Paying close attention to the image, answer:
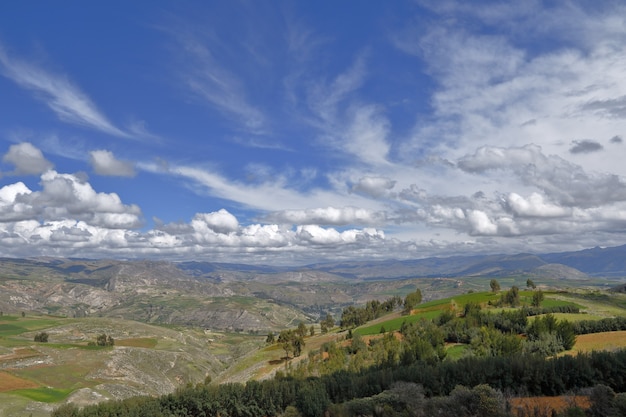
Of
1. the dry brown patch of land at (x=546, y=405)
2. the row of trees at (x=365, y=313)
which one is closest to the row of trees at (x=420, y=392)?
the dry brown patch of land at (x=546, y=405)

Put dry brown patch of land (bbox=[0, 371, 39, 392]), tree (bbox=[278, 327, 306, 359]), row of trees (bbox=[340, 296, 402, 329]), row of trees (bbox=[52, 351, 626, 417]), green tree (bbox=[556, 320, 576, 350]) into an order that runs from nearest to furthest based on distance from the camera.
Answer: row of trees (bbox=[52, 351, 626, 417]), green tree (bbox=[556, 320, 576, 350]), dry brown patch of land (bbox=[0, 371, 39, 392]), tree (bbox=[278, 327, 306, 359]), row of trees (bbox=[340, 296, 402, 329])

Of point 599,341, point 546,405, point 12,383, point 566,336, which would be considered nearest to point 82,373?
point 12,383

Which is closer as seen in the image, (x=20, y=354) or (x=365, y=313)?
(x=20, y=354)

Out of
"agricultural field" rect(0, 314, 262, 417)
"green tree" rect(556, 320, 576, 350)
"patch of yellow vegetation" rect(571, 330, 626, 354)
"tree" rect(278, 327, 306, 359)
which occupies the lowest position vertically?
"agricultural field" rect(0, 314, 262, 417)

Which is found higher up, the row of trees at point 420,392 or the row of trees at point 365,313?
the row of trees at point 420,392

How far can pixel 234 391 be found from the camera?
106ft

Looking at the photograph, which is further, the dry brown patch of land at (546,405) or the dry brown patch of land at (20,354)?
the dry brown patch of land at (20,354)

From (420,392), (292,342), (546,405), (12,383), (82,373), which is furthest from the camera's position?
(82,373)

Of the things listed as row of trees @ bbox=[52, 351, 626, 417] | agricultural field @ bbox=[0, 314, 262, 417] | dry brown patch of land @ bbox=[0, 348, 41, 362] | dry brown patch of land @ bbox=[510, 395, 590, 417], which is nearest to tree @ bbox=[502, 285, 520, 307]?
row of trees @ bbox=[52, 351, 626, 417]

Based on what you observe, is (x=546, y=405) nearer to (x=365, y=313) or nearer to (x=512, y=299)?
(x=512, y=299)

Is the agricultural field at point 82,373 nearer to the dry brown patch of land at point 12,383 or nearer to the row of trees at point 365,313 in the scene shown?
the dry brown patch of land at point 12,383

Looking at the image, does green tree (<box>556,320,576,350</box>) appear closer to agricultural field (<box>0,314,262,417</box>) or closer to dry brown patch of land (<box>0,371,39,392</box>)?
agricultural field (<box>0,314,262,417</box>)

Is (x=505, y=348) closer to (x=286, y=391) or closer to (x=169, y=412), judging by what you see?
(x=286, y=391)

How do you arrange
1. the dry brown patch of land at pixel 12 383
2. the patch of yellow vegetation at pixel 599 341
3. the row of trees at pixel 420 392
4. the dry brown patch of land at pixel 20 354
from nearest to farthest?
the row of trees at pixel 420 392 → the patch of yellow vegetation at pixel 599 341 → the dry brown patch of land at pixel 12 383 → the dry brown patch of land at pixel 20 354
